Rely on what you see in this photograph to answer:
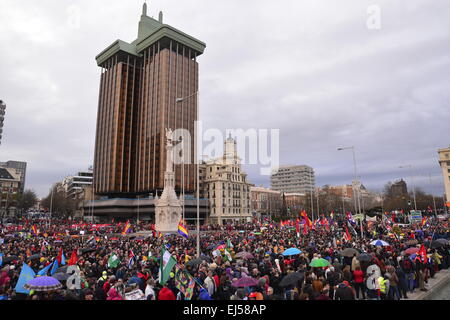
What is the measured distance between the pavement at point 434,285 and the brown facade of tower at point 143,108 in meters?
72.6

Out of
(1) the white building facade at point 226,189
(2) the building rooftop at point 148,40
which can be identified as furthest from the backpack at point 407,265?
(2) the building rooftop at point 148,40

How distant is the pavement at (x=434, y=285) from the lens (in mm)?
11422

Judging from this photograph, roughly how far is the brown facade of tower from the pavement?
238 ft

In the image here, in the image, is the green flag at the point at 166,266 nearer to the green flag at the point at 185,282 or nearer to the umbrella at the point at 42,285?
the green flag at the point at 185,282

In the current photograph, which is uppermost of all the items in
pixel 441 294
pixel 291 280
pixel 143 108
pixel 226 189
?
pixel 143 108

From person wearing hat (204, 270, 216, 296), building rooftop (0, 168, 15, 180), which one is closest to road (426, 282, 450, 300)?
person wearing hat (204, 270, 216, 296)

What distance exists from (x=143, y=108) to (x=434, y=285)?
93799mm

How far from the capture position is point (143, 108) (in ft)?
318

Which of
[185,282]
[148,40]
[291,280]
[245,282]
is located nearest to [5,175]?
[148,40]

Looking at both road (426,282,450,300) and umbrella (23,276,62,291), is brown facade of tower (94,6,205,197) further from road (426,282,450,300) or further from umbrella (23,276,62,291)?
umbrella (23,276,62,291)

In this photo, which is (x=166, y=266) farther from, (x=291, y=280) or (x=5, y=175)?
(x=5, y=175)

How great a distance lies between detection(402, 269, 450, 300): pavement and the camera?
11.4 m
